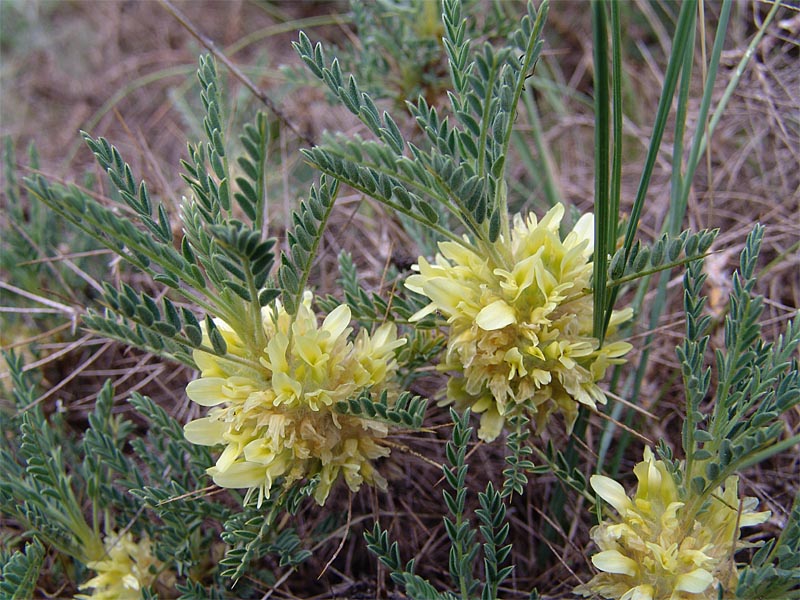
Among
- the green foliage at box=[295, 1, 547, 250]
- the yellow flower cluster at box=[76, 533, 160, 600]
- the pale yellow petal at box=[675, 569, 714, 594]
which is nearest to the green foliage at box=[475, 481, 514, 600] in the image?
the pale yellow petal at box=[675, 569, 714, 594]

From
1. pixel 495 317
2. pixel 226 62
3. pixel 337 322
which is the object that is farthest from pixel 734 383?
pixel 226 62

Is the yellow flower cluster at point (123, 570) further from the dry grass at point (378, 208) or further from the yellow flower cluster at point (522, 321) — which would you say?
the yellow flower cluster at point (522, 321)

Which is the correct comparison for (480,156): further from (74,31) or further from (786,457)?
(74,31)

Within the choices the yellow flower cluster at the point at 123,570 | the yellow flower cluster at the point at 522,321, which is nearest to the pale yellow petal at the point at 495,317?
the yellow flower cluster at the point at 522,321

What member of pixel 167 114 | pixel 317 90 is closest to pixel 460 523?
pixel 317 90

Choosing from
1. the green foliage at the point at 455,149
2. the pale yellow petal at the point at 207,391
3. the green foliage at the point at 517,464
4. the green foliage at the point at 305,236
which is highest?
the green foliage at the point at 455,149

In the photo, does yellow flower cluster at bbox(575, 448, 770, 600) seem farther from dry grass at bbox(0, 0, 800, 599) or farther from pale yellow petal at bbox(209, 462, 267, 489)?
pale yellow petal at bbox(209, 462, 267, 489)
